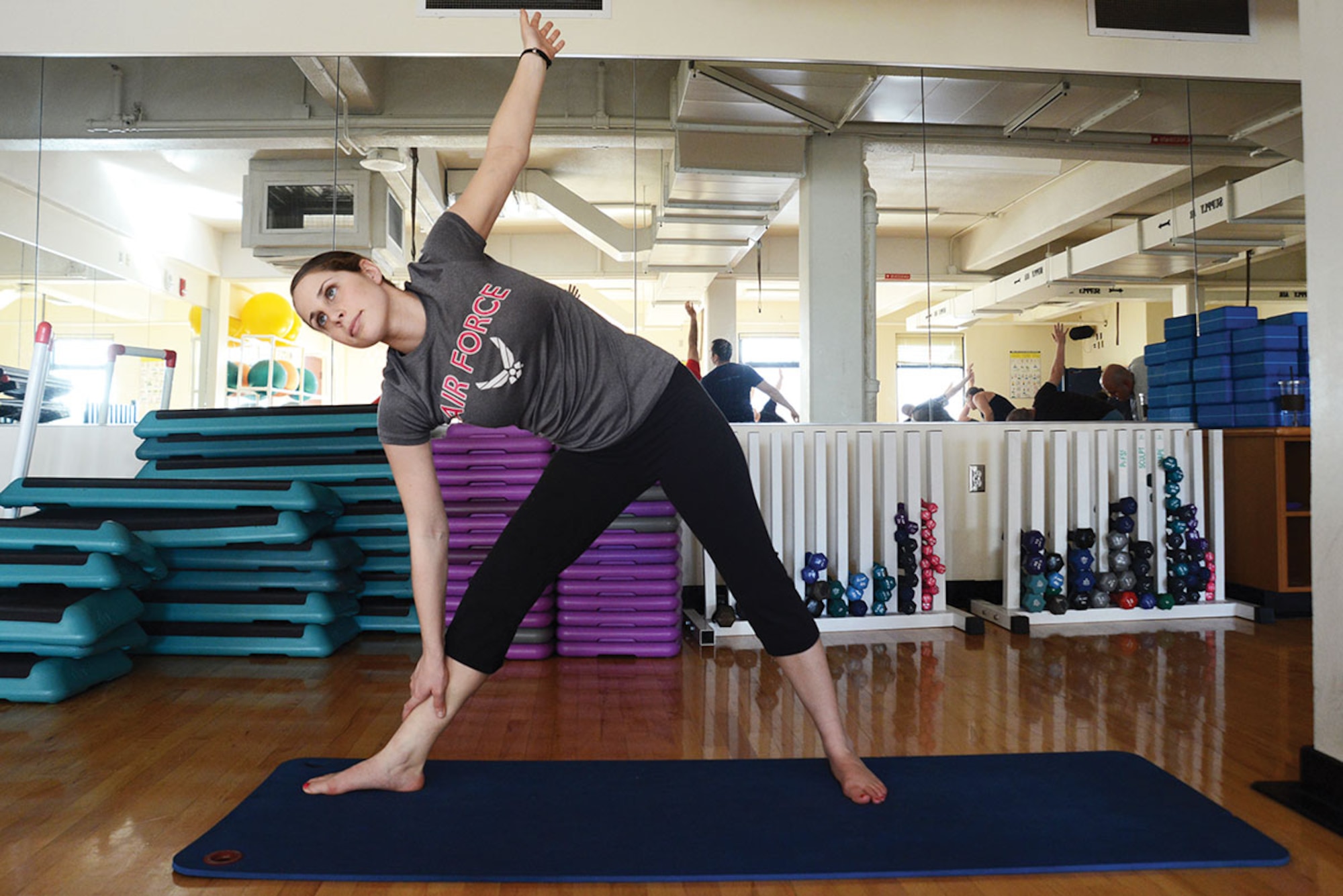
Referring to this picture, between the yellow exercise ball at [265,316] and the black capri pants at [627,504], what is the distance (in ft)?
10.5

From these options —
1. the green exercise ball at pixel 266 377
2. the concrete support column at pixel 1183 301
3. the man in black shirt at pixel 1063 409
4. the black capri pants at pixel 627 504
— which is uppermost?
the concrete support column at pixel 1183 301

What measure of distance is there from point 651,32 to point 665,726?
266 centimetres

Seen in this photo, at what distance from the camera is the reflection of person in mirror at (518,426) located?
164 cm

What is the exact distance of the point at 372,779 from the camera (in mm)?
1919

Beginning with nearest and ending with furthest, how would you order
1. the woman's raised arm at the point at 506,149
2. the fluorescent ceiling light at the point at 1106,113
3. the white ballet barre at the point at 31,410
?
the woman's raised arm at the point at 506,149 → the white ballet barre at the point at 31,410 → the fluorescent ceiling light at the point at 1106,113

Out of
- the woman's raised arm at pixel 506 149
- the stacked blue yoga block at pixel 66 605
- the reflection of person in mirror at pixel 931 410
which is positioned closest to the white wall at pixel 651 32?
the reflection of person in mirror at pixel 931 410

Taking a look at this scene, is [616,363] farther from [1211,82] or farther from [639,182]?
[1211,82]

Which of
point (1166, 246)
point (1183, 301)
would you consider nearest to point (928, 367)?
point (1183, 301)

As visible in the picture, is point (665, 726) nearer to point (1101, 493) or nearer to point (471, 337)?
point (471, 337)

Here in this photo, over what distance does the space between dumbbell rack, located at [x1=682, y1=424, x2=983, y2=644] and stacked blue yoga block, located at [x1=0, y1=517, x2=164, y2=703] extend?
7.21ft

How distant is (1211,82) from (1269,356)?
5.05 feet

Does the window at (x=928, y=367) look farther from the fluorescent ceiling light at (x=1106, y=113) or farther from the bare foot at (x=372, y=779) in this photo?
the bare foot at (x=372, y=779)

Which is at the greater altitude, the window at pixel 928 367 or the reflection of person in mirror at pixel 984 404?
the window at pixel 928 367

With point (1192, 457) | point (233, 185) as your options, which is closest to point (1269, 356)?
point (1192, 457)
